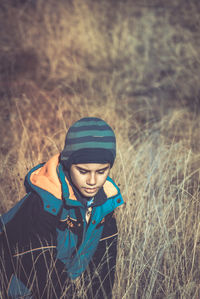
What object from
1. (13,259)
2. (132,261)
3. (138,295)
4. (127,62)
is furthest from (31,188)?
(127,62)

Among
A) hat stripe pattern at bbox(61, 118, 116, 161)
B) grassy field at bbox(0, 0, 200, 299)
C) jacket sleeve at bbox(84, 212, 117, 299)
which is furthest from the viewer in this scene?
grassy field at bbox(0, 0, 200, 299)

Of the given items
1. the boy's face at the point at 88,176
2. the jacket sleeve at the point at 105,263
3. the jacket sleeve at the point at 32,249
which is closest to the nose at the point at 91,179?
the boy's face at the point at 88,176

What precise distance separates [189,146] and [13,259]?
208 centimetres

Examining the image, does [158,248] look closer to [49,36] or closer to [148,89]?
[148,89]

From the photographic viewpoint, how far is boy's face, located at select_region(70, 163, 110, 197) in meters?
1.44

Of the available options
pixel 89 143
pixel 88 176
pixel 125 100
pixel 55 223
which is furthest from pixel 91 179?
pixel 125 100

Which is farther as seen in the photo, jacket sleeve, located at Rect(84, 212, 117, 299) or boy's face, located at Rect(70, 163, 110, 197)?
jacket sleeve, located at Rect(84, 212, 117, 299)

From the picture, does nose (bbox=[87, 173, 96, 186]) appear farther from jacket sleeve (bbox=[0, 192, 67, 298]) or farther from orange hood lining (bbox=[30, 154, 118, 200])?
jacket sleeve (bbox=[0, 192, 67, 298])

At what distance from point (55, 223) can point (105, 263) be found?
50cm

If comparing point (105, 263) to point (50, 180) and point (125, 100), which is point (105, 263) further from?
point (125, 100)

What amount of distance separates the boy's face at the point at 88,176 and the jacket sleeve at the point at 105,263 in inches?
12.1

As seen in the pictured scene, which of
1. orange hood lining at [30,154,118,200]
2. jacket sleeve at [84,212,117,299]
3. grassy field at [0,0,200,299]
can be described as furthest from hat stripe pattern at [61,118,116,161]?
grassy field at [0,0,200,299]

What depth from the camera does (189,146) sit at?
3.10 m

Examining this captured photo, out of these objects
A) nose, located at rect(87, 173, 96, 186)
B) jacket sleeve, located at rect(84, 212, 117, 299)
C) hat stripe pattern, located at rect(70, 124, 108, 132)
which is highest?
hat stripe pattern, located at rect(70, 124, 108, 132)
